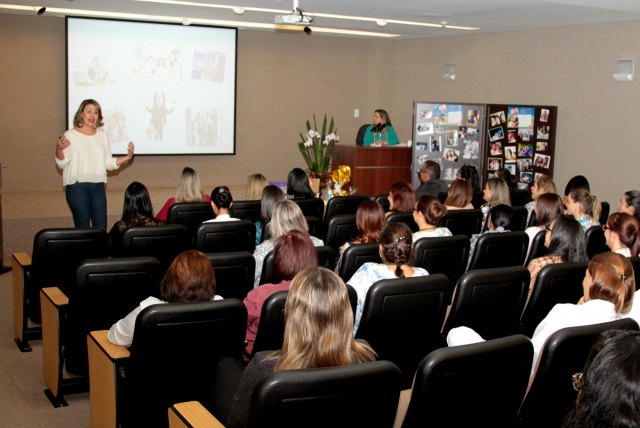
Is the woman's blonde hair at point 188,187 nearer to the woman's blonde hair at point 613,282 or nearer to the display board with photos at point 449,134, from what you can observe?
the woman's blonde hair at point 613,282

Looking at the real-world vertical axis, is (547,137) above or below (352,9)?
below

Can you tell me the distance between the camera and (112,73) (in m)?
9.69

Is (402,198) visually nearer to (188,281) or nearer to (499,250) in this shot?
(499,250)

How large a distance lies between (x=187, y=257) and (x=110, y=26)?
25.9 ft

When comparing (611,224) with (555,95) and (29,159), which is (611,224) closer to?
(555,95)

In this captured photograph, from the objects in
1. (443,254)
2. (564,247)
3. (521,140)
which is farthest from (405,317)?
(521,140)

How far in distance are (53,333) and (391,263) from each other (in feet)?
6.08

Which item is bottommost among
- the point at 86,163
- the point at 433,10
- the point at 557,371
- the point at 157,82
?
the point at 557,371

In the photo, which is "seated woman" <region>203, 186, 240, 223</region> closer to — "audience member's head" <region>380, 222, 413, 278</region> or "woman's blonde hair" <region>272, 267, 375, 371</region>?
"audience member's head" <region>380, 222, 413, 278</region>

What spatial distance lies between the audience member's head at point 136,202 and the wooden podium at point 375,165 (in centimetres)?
509

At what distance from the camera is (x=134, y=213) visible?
4531 millimetres

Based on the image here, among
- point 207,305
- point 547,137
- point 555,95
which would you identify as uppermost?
point 555,95

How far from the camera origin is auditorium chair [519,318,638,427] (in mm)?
2182

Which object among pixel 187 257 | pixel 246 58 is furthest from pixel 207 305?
pixel 246 58
